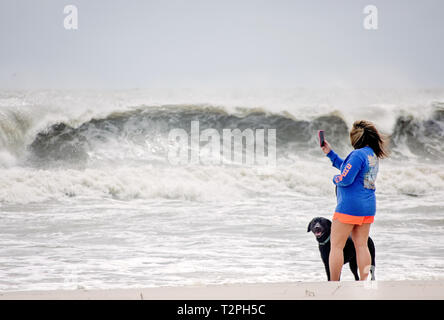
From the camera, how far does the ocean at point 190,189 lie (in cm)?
564

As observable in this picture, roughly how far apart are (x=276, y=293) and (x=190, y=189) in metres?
10.3

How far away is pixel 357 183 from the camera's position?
377 cm

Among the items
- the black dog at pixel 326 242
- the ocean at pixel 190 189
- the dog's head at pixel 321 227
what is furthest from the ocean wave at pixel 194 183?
the dog's head at pixel 321 227

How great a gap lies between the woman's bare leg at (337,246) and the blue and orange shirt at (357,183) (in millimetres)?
129

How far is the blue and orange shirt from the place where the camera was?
12.2ft

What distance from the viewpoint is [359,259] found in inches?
155

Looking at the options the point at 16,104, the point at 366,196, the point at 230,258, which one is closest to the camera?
the point at 366,196

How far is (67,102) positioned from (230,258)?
15.8m

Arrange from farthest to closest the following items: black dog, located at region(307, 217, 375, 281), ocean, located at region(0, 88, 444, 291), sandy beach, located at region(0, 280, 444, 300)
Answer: ocean, located at region(0, 88, 444, 291), black dog, located at region(307, 217, 375, 281), sandy beach, located at region(0, 280, 444, 300)

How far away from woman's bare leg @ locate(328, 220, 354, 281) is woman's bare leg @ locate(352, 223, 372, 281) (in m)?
0.08

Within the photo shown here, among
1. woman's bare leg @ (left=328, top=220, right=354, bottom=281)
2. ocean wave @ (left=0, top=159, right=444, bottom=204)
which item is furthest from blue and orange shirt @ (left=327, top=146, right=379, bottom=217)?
ocean wave @ (left=0, top=159, right=444, bottom=204)

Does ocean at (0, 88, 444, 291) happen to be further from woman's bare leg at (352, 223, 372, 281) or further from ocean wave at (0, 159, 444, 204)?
woman's bare leg at (352, 223, 372, 281)
